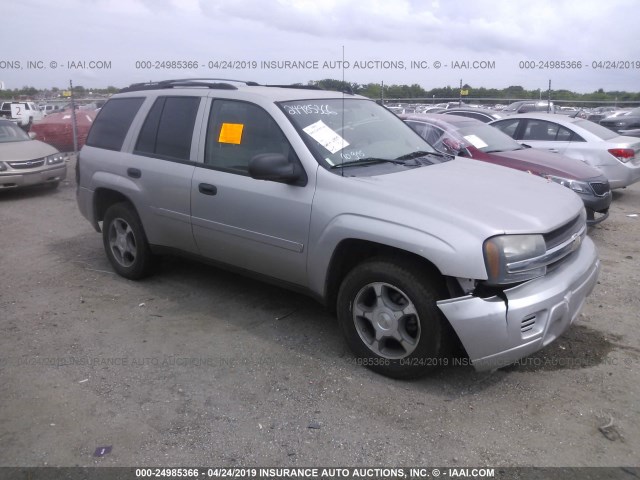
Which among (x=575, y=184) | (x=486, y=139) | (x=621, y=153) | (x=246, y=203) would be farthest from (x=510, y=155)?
(x=246, y=203)

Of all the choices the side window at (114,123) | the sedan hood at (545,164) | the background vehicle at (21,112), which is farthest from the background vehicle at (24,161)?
the background vehicle at (21,112)

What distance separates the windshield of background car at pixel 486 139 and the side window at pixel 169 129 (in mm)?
4024

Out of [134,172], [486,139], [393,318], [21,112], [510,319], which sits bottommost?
[393,318]

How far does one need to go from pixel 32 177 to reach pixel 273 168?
770 centimetres

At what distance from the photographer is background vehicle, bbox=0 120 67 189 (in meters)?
9.49

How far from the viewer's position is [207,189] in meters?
4.33

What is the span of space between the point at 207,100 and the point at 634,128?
14.8m

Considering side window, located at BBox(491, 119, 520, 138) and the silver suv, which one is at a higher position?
side window, located at BBox(491, 119, 520, 138)

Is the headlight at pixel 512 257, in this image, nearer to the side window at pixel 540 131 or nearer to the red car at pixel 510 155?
the red car at pixel 510 155

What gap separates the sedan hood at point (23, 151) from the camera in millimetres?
9664

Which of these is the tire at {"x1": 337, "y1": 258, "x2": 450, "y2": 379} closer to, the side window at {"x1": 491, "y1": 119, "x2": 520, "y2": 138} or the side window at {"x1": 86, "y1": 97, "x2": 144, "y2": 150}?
the side window at {"x1": 86, "y1": 97, "x2": 144, "y2": 150}

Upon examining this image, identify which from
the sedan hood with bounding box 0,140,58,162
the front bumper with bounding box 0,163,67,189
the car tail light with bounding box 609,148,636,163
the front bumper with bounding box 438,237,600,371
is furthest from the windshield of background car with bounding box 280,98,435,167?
the sedan hood with bounding box 0,140,58,162

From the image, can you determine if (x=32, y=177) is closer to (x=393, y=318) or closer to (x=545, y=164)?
(x=545, y=164)

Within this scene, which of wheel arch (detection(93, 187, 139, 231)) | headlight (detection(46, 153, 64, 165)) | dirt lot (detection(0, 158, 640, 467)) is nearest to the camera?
dirt lot (detection(0, 158, 640, 467))
